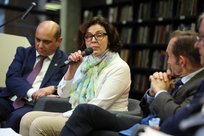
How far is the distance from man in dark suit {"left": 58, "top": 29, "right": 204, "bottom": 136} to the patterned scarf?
0.39 m

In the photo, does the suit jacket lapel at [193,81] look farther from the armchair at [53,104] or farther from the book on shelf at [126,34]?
the book on shelf at [126,34]

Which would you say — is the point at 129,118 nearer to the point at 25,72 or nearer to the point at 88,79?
the point at 88,79

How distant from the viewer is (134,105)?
2.31 meters

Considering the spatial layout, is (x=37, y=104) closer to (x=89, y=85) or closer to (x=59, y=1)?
(x=89, y=85)

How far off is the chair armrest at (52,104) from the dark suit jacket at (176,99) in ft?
3.35

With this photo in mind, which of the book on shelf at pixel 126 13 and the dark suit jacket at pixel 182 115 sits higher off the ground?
the book on shelf at pixel 126 13

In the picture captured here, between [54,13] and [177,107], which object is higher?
[54,13]

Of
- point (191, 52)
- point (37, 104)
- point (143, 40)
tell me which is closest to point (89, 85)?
point (37, 104)

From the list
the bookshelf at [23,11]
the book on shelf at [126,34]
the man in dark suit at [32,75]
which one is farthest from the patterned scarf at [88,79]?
the bookshelf at [23,11]

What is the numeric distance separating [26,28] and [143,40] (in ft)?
7.39

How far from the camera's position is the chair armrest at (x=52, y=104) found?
2.44 meters

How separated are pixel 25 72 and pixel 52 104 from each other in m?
0.55

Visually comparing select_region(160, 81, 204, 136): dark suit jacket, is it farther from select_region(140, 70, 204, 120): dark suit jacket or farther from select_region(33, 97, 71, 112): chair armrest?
select_region(33, 97, 71, 112): chair armrest

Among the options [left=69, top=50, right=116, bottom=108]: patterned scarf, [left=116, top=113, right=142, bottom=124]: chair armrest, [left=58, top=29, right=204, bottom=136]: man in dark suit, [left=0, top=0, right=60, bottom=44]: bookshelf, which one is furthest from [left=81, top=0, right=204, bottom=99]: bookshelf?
[left=58, top=29, right=204, bottom=136]: man in dark suit
